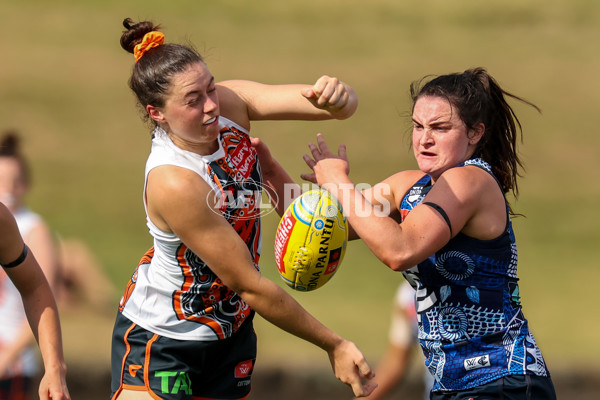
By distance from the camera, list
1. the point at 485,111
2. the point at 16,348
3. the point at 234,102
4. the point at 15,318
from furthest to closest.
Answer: the point at 15,318 < the point at 16,348 < the point at 234,102 < the point at 485,111

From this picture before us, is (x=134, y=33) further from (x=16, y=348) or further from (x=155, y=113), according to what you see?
(x=16, y=348)

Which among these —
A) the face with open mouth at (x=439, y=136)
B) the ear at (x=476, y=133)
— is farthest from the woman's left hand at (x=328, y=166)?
the ear at (x=476, y=133)

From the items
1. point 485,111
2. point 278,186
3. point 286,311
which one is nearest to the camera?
point 286,311

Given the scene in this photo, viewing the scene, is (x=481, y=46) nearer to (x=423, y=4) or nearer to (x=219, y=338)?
(x=423, y=4)

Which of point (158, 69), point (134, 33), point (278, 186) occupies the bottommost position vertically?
point (278, 186)

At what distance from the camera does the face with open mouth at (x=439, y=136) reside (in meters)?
3.58

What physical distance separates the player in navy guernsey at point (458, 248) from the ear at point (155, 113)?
0.62 metres

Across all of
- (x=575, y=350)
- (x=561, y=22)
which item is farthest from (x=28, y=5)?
(x=575, y=350)

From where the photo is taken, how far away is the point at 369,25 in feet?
72.4

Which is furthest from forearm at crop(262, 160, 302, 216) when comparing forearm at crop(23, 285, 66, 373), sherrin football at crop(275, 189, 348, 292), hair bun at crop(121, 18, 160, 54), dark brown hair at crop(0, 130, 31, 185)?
dark brown hair at crop(0, 130, 31, 185)

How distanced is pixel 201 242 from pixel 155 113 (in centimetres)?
59

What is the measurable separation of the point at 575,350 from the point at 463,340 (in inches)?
290

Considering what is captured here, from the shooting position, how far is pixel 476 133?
3666mm

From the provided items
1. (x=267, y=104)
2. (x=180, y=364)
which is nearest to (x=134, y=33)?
(x=267, y=104)
